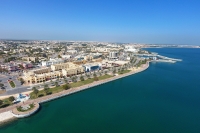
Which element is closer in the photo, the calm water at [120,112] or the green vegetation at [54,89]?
the calm water at [120,112]

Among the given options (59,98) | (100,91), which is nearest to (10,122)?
(59,98)

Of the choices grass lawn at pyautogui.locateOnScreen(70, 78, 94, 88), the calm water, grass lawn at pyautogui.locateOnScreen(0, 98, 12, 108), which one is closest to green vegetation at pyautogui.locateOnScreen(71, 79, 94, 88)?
grass lawn at pyautogui.locateOnScreen(70, 78, 94, 88)

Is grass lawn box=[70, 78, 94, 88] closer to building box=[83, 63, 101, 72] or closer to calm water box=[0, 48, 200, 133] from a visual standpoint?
calm water box=[0, 48, 200, 133]

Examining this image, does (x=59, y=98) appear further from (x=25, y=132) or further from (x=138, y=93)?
(x=138, y=93)

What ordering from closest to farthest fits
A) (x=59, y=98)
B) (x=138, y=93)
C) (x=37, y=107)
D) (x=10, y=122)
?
1. (x=10, y=122)
2. (x=37, y=107)
3. (x=59, y=98)
4. (x=138, y=93)

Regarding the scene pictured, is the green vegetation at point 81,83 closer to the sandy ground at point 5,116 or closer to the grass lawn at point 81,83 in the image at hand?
the grass lawn at point 81,83

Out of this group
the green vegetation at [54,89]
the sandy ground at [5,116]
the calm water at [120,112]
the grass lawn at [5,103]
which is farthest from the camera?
the green vegetation at [54,89]

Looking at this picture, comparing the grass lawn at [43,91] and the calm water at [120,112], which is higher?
the grass lawn at [43,91]

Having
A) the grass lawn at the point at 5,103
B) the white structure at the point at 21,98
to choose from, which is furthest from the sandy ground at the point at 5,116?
the white structure at the point at 21,98
